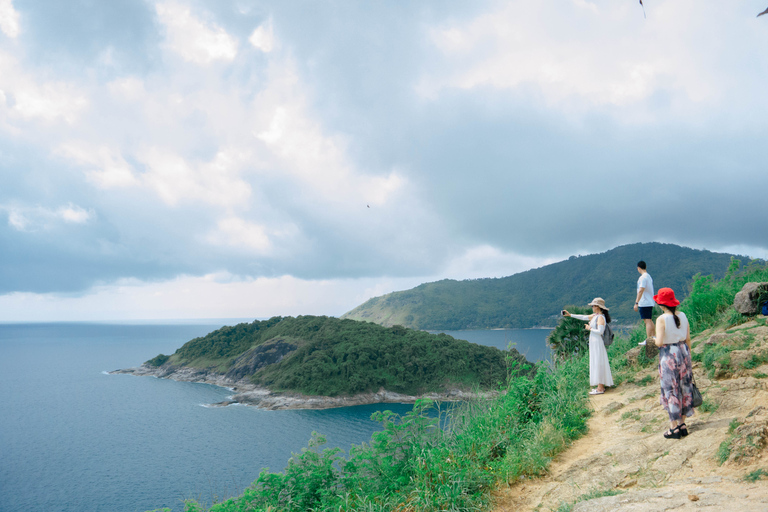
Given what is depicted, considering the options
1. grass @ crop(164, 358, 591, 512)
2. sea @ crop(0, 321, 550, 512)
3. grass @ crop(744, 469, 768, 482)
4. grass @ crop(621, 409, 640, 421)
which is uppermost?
grass @ crop(744, 469, 768, 482)

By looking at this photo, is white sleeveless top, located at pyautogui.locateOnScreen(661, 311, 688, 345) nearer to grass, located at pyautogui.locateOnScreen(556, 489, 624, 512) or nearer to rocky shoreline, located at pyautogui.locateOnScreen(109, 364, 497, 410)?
grass, located at pyautogui.locateOnScreen(556, 489, 624, 512)

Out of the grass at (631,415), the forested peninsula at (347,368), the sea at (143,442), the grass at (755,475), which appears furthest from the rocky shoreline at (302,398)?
the grass at (755,475)

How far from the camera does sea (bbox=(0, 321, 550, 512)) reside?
41.5 metres

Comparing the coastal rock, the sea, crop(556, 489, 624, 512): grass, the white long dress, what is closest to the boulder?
the white long dress

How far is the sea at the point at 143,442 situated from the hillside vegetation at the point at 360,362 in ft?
20.3

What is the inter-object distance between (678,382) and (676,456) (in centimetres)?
102

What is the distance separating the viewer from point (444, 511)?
496 cm

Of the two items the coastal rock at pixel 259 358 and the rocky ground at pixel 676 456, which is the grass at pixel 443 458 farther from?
the coastal rock at pixel 259 358

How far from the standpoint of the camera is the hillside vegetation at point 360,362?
74562 millimetres

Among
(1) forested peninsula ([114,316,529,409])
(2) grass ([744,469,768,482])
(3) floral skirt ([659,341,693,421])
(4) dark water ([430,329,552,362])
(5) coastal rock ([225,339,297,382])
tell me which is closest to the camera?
(2) grass ([744,469,768,482])

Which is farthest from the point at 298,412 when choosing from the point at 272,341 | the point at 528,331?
the point at 528,331

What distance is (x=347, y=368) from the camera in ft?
252

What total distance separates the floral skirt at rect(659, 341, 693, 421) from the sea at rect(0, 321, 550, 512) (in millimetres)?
21318

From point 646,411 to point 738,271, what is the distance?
828cm
